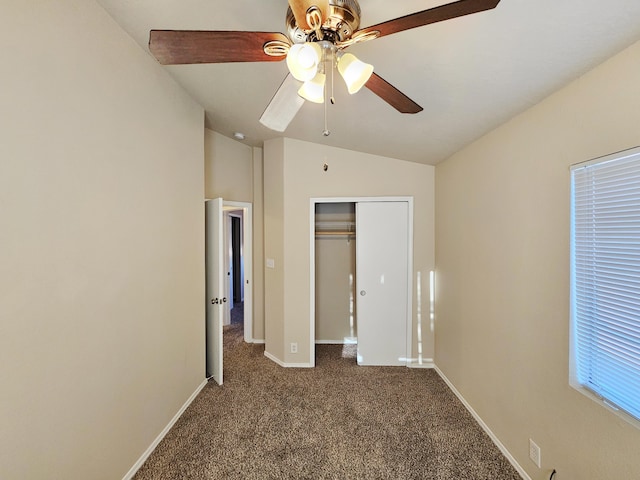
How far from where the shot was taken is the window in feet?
3.53

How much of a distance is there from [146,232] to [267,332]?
2.04 m

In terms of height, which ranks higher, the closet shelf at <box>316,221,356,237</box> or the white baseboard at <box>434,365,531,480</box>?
the closet shelf at <box>316,221,356,237</box>

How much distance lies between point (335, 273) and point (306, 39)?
3.11 meters

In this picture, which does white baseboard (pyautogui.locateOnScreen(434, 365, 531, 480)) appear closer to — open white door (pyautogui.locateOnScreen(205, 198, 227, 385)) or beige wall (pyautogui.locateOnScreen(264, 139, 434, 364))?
beige wall (pyautogui.locateOnScreen(264, 139, 434, 364))

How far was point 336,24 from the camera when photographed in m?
1.00

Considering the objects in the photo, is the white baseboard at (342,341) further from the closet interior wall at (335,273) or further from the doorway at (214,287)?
the doorway at (214,287)

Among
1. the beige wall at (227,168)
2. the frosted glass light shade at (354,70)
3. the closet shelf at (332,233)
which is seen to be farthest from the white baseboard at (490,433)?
the beige wall at (227,168)

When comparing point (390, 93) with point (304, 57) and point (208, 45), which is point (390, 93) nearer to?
point (304, 57)

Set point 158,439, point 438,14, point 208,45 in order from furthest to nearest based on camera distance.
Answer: point 158,439, point 208,45, point 438,14

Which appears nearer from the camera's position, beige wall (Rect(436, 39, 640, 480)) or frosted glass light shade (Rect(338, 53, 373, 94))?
frosted glass light shade (Rect(338, 53, 373, 94))

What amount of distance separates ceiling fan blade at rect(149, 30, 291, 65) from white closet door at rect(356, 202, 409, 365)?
235 cm

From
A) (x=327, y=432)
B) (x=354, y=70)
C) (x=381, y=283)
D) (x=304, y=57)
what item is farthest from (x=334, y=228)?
(x=304, y=57)

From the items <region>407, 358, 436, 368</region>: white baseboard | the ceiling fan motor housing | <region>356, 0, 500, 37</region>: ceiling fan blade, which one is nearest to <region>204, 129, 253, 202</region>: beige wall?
the ceiling fan motor housing

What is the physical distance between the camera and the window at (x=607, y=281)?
1.08m
